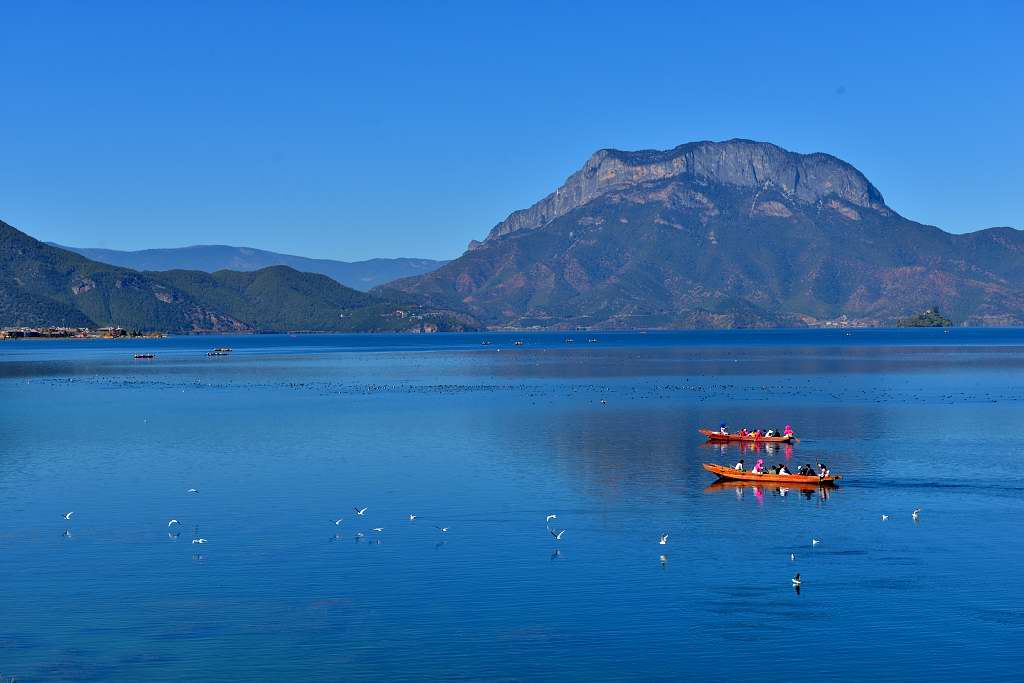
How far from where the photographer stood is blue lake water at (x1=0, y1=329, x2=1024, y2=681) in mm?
38781

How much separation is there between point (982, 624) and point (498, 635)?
56.3ft

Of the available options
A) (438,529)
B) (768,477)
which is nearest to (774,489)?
(768,477)

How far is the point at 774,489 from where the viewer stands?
71250mm

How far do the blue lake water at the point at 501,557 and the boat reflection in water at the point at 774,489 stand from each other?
1.31 ft

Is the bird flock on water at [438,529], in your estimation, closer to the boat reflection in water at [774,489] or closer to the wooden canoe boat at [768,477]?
the boat reflection in water at [774,489]

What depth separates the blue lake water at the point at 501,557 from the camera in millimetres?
38781

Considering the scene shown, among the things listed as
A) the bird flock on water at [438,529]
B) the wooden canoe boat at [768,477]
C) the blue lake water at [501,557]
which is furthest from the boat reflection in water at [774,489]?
the bird flock on water at [438,529]

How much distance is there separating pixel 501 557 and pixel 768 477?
26.7m

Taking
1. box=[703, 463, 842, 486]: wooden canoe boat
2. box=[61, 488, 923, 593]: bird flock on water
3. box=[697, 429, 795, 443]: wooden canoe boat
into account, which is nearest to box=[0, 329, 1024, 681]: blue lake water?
box=[61, 488, 923, 593]: bird flock on water

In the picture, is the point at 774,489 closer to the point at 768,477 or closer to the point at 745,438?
the point at 768,477

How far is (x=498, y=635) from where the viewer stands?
40562 millimetres

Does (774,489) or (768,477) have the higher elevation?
(768,477)

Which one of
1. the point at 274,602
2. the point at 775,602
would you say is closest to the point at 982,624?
the point at 775,602

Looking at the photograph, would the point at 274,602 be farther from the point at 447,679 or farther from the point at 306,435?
the point at 306,435
